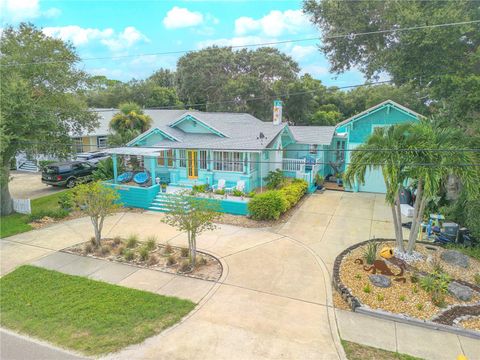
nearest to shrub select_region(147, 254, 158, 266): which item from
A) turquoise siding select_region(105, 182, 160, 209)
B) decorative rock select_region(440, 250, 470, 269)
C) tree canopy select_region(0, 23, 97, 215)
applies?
turquoise siding select_region(105, 182, 160, 209)

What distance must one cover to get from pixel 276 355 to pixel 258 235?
22.7 ft

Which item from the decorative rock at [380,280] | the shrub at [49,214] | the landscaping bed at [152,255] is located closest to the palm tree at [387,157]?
the decorative rock at [380,280]

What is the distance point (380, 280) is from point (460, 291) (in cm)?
188

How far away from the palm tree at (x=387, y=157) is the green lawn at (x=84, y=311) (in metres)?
6.44

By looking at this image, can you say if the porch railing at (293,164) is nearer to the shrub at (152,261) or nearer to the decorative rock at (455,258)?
the decorative rock at (455,258)

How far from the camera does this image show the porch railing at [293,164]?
20.1 metres

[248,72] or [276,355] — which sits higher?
[248,72]

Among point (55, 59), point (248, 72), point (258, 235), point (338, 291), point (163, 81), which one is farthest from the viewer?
point (163, 81)

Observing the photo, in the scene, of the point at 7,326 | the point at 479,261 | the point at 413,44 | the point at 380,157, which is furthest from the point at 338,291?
the point at 413,44

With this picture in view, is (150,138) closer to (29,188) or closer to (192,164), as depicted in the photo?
(192,164)

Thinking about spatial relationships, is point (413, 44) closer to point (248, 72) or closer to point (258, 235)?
point (258, 235)

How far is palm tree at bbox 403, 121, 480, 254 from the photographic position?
9031 mm

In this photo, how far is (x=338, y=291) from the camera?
882 cm

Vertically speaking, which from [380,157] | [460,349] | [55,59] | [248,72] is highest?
[248,72]
